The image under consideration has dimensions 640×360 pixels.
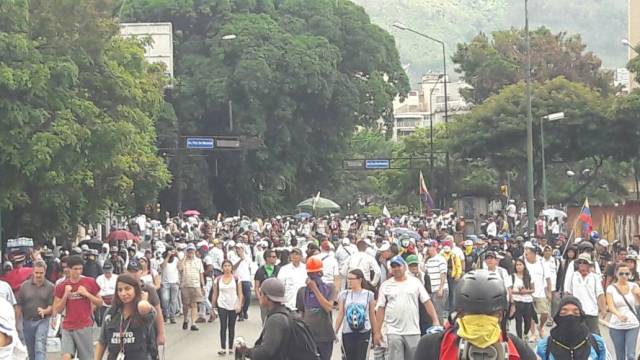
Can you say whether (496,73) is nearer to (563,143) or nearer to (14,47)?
(563,143)

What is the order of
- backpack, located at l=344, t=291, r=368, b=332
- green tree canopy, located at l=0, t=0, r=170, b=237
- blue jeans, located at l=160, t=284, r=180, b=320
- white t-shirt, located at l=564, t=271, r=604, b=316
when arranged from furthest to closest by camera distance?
blue jeans, located at l=160, t=284, r=180, b=320
green tree canopy, located at l=0, t=0, r=170, b=237
white t-shirt, located at l=564, t=271, r=604, b=316
backpack, located at l=344, t=291, r=368, b=332

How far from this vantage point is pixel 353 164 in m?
77.2

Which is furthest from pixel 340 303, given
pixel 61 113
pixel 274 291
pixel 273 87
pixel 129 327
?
pixel 273 87

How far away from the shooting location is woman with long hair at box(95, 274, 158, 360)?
1019cm

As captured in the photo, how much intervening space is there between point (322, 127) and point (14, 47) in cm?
4313

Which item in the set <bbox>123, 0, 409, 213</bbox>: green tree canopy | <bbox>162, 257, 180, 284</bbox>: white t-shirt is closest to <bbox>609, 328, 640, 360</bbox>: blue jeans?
<bbox>162, 257, 180, 284</bbox>: white t-shirt

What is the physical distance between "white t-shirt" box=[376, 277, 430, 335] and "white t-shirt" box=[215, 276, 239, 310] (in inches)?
243

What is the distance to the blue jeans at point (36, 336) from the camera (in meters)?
15.5

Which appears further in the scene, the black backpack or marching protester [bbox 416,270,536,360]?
the black backpack

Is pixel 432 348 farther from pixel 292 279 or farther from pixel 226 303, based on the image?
pixel 226 303

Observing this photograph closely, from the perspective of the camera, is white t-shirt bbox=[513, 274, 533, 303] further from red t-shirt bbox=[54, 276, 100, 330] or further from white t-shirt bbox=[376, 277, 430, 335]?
red t-shirt bbox=[54, 276, 100, 330]

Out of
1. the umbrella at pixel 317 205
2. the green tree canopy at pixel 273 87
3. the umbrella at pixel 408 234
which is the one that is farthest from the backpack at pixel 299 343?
the umbrella at pixel 317 205

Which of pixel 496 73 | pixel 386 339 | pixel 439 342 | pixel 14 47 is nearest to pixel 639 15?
pixel 496 73

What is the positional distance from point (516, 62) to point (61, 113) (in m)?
49.4
